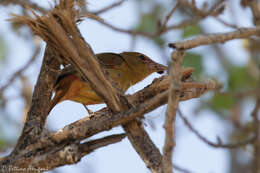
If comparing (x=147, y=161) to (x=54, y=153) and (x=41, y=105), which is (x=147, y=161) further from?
(x=41, y=105)

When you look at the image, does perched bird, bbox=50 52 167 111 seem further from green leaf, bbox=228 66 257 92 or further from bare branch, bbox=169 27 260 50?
green leaf, bbox=228 66 257 92

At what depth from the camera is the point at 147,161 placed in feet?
7.45

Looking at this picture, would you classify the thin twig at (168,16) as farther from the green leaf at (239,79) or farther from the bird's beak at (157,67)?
the green leaf at (239,79)

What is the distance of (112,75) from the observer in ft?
13.0

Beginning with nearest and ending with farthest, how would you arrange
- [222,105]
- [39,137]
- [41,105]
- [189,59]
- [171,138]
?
[171,138]
[39,137]
[41,105]
[189,59]
[222,105]

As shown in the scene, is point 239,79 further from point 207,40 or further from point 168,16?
point 207,40

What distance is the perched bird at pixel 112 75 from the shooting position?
10.6 feet

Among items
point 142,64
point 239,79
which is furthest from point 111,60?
point 239,79

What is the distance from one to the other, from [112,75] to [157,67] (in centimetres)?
52

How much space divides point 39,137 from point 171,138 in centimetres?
104

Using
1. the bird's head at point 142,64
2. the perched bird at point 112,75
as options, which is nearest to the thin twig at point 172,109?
the perched bird at point 112,75

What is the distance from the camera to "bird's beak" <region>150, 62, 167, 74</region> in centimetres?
406

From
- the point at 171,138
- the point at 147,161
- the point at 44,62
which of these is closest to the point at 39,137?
the point at 44,62

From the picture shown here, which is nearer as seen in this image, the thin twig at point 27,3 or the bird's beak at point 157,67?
the bird's beak at point 157,67
